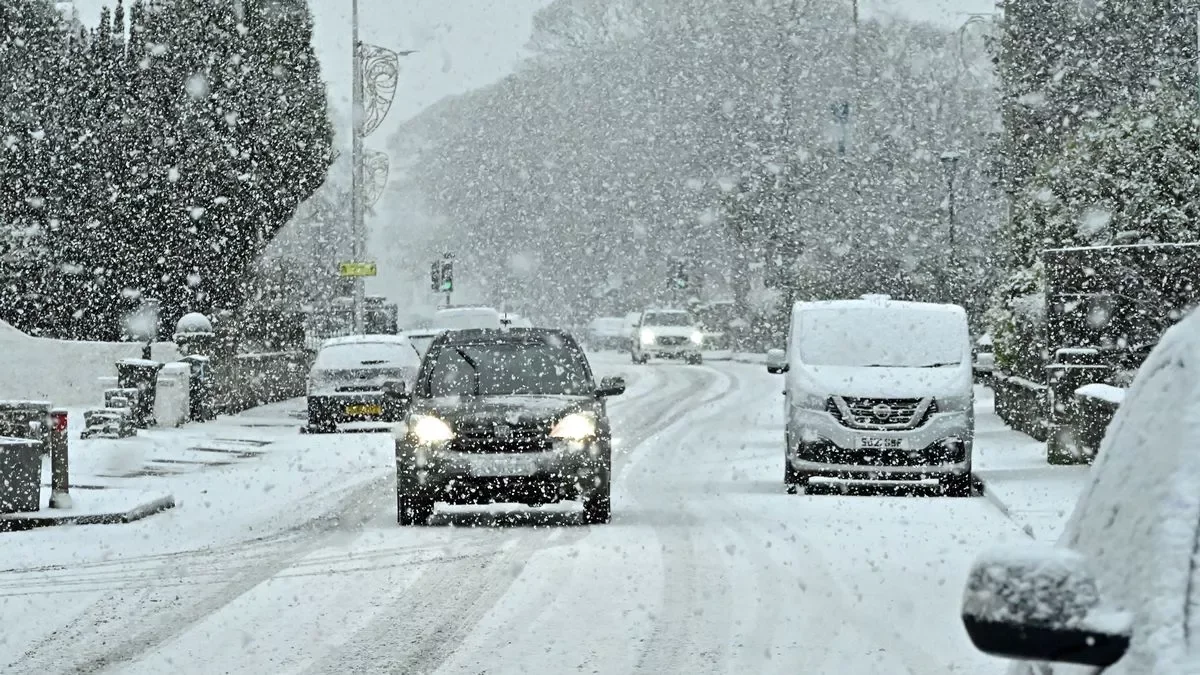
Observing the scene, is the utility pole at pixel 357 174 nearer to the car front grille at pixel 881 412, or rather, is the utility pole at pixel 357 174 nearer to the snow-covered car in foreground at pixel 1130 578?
the car front grille at pixel 881 412

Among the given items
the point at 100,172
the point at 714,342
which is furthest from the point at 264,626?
the point at 714,342

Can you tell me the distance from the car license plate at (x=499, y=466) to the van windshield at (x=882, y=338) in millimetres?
4184

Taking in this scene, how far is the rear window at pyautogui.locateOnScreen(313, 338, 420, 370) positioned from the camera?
27.3 m

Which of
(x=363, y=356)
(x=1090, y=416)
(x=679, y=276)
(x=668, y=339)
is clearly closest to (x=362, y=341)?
(x=363, y=356)

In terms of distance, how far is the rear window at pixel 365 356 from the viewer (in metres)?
27.3

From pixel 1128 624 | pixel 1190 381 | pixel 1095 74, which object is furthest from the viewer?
pixel 1095 74

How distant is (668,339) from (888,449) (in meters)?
40.3

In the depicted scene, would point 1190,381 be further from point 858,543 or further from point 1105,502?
point 858,543

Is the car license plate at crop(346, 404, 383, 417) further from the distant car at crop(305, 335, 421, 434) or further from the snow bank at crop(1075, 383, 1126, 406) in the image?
the snow bank at crop(1075, 383, 1126, 406)

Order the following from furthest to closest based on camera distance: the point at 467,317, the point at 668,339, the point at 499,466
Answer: the point at 668,339 < the point at 467,317 < the point at 499,466

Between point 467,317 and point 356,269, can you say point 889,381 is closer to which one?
point 356,269

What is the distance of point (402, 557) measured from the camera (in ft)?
40.3

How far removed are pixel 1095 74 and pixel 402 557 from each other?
3203 cm

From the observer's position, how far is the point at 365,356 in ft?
90.5
